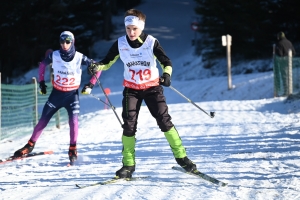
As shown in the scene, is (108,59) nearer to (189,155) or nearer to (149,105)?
(149,105)

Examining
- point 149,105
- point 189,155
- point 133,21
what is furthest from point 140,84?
point 189,155

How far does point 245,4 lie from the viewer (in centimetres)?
2545

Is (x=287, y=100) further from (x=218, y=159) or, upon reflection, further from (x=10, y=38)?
(x=10, y=38)

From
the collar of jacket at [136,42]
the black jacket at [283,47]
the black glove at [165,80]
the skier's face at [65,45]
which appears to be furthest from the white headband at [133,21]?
the black jacket at [283,47]

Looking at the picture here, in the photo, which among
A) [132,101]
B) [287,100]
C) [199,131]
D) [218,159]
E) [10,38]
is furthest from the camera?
[10,38]

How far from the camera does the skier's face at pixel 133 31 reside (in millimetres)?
5875

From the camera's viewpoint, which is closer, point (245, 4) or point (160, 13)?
point (245, 4)

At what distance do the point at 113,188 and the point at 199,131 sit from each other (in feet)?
15.9

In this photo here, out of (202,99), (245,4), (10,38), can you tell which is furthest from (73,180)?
(10,38)

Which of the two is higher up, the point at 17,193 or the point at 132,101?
the point at 132,101

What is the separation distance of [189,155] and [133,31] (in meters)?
2.35

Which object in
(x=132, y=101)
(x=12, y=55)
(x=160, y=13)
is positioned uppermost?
(x=160, y=13)

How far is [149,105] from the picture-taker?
19.8 ft

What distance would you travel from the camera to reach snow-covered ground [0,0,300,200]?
534cm
